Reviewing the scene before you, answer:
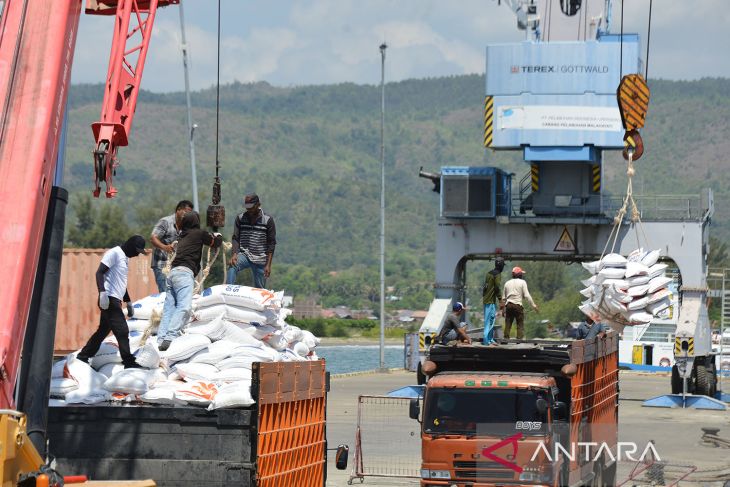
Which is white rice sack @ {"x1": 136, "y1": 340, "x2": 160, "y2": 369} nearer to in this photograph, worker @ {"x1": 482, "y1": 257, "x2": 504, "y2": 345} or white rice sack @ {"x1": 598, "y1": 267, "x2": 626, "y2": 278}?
white rice sack @ {"x1": 598, "y1": 267, "x2": 626, "y2": 278}

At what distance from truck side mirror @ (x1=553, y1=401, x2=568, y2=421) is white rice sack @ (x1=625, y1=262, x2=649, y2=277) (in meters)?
6.40

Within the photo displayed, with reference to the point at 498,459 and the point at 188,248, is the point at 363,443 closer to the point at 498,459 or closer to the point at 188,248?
the point at 498,459

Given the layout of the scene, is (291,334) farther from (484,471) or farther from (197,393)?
(197,393)

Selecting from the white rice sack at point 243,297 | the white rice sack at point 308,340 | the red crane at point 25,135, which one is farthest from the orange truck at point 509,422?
the red crane at point 25,135

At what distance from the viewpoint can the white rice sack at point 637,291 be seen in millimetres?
21094

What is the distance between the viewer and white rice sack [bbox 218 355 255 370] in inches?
496

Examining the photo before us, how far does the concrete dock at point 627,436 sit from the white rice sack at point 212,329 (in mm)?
4512

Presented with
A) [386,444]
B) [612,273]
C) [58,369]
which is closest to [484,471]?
[58,369]

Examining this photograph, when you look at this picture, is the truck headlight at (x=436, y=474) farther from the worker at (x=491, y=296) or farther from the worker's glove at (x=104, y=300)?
the worker at (x=491, y=296)

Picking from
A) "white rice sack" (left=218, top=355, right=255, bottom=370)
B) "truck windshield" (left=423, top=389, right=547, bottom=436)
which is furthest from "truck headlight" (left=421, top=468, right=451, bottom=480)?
"white rice sack" (left=218, top=355, right=255, bottom=370)

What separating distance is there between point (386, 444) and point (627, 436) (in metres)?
4.95

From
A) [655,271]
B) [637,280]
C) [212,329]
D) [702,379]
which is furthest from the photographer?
[702,379]

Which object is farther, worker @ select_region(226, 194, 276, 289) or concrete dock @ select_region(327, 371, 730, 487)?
concrete dock @ select_region(327, 371, 730, 487)

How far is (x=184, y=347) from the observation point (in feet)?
42.1
